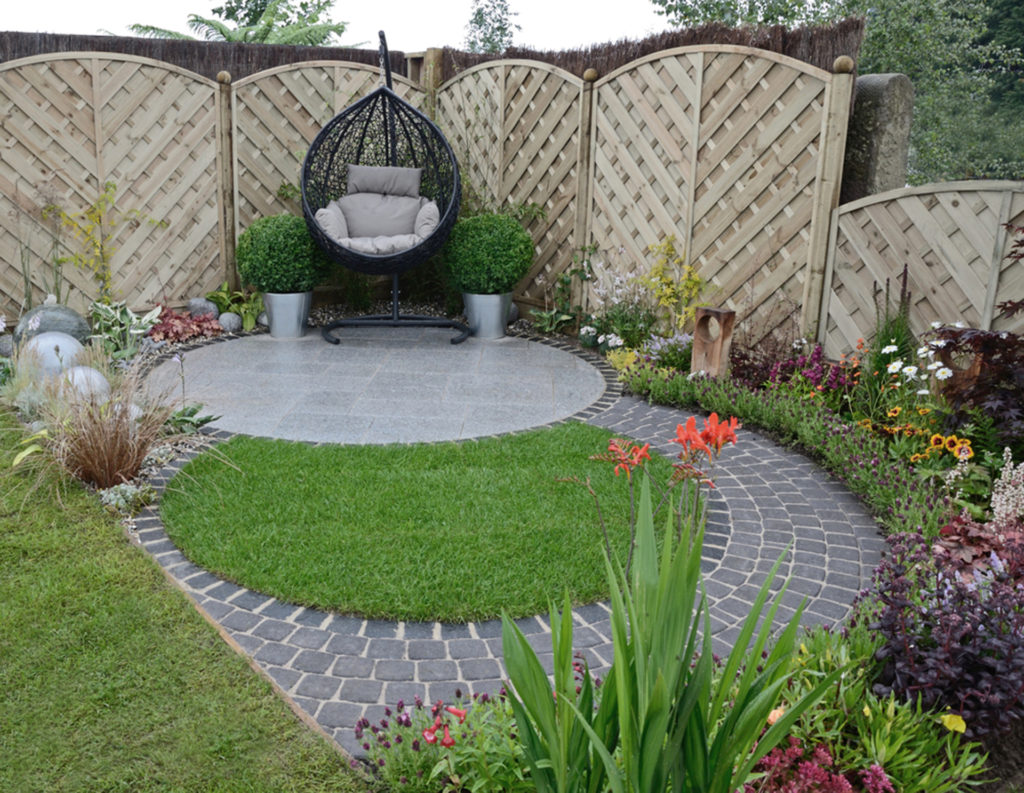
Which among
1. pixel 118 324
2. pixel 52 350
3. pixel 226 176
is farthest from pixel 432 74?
pixel 52 350

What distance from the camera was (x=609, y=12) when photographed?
13.8 metres

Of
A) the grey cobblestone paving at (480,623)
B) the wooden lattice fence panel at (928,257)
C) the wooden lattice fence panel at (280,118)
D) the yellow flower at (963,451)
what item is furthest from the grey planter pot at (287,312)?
the yellow flower at (963,451)

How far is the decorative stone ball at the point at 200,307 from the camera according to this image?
22.4 ft

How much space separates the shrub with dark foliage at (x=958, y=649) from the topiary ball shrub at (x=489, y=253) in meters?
4.56

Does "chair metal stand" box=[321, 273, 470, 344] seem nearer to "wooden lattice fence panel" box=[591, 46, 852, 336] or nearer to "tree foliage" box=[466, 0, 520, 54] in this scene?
"wooden lattice fence panel" box=[591, 46, 852, 336]

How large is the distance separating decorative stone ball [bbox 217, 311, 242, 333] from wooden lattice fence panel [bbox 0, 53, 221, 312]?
1.38 feet

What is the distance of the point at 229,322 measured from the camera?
6.78 metres

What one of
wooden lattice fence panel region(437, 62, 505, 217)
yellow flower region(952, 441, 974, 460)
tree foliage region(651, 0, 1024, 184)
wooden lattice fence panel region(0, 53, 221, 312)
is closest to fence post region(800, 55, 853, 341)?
yellow flower region(952, 441, 974, 460)

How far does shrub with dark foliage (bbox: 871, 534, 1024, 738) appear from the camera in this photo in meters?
1.99

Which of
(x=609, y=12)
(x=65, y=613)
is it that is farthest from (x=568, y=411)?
(x=609, y=12)

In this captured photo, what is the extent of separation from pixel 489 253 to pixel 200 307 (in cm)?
228

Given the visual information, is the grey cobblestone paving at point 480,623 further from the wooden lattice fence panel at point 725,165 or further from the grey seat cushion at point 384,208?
the grey seat cushion at point 384,208

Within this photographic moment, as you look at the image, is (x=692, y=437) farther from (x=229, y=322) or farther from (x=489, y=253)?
(x=229, y=322)

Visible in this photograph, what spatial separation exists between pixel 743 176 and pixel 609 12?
9490 millimetres
